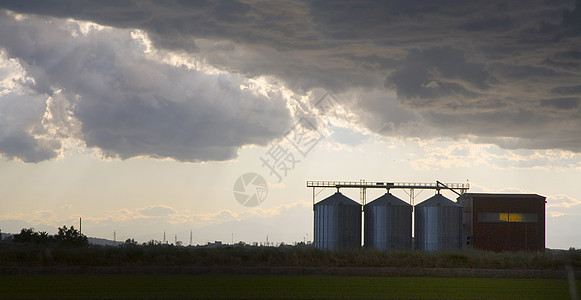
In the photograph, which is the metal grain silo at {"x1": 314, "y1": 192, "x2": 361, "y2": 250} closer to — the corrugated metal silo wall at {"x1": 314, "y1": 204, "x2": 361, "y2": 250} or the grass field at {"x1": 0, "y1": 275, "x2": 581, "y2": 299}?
the corrugated metal silo wall at {"x1": 314, "y1": 204, "x2": 361, "y2": 250}

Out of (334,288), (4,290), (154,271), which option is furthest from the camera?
(154,271)

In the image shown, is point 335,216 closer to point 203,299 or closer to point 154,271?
point 154,271

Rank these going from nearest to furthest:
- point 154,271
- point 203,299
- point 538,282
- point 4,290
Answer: point 203,299 → point 4,290 → point 538,282 → point 154,271

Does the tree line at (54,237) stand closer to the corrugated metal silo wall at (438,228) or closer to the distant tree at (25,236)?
the distant tree at (25,236)

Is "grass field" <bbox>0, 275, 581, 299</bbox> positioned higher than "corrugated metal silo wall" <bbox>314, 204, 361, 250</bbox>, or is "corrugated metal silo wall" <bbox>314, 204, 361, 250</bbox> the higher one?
"corrugated metal silo wall" <bbox>314, 204, 361, 250</bbox>

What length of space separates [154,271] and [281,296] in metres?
19.5

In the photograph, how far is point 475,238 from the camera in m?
82.1

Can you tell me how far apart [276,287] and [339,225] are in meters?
39.3

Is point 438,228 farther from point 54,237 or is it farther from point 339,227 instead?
point 54,237

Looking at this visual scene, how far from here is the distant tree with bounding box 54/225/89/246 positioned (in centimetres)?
8887

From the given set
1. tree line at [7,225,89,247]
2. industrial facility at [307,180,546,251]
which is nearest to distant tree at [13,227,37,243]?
tree line at [7,225,89,247]

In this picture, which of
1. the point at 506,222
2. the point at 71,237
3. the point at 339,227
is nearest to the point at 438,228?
the point at 506,222

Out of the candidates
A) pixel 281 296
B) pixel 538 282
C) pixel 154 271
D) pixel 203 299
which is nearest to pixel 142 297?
pixel 203 299

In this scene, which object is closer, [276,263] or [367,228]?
[276,263]
